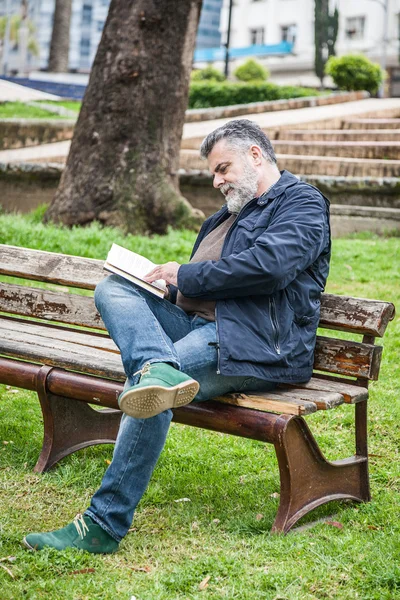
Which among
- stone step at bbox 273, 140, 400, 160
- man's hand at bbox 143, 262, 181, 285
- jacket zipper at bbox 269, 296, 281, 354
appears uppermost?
stone step at bbox 273, 140, 400, 160

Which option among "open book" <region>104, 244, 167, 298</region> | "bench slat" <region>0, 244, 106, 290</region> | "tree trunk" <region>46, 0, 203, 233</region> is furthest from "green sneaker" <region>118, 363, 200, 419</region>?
"tree trunk" <region>46, 0, 203, 233</region>

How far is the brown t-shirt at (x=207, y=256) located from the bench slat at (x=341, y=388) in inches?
18.4

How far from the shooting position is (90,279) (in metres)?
4.62

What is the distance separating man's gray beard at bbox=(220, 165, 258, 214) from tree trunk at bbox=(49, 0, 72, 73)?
26255 mm

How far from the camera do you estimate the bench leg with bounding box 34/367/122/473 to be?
14.4ft

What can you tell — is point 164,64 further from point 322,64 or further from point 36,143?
point 322,64

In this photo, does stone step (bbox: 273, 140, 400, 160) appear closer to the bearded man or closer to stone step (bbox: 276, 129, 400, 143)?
stone step (bbox: 276, 129, 400, 143)

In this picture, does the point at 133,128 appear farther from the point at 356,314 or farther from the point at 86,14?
the point at 86,14

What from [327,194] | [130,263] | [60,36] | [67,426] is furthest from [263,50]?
[130,263]

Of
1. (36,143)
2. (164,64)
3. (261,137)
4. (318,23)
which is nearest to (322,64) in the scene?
(318,23)

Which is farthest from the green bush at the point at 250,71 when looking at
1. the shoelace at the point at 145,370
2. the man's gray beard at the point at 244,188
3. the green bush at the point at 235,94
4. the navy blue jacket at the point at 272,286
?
the shoelace at the point at 145,370

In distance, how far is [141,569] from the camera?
3.33 metres

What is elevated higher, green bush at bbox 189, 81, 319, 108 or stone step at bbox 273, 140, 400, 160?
green bush at bbox 189, 81, 319, 108

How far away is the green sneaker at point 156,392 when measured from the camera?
330cm
